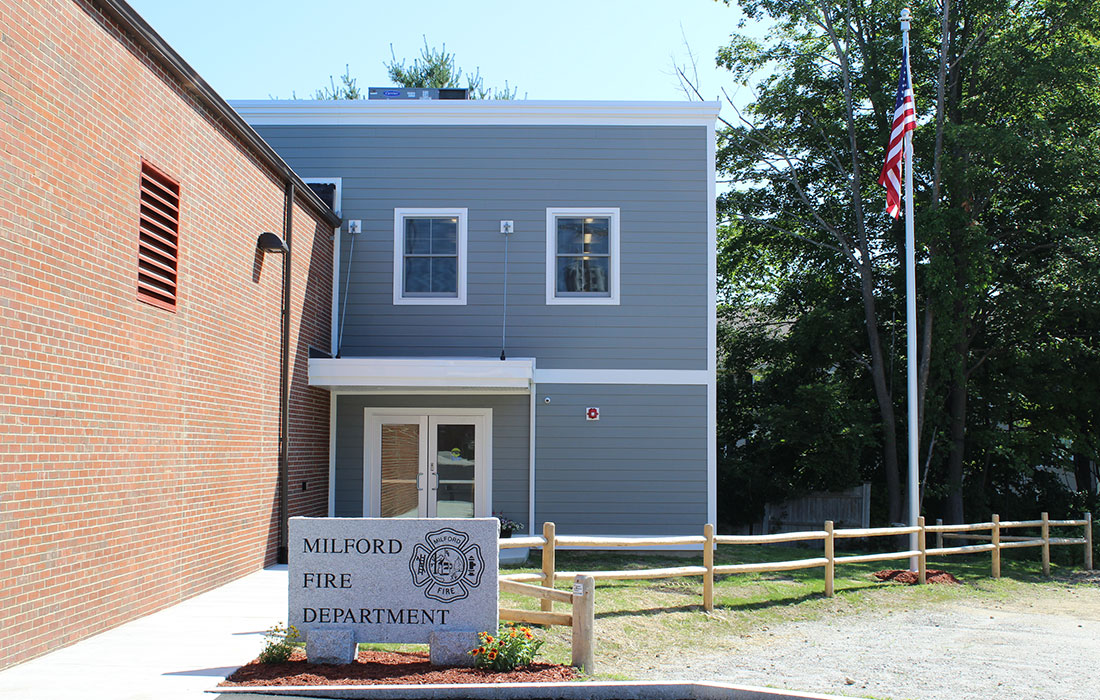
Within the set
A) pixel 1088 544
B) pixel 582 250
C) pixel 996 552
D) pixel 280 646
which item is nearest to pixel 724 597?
A: pixel 280 646

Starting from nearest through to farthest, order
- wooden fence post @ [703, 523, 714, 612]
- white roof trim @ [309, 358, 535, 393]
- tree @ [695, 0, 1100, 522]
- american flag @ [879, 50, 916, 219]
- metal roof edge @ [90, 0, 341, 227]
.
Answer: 1. metal roof edge @ [90, 0, 341, 227]
2. wooden fence post @ [703, 523, 714, 612]
3. white roof trim @ [309, 358, 535, 393]
4. american flag @ [879, 50, 916, 219]
5. tree @ [695, 0, 1100, 522]

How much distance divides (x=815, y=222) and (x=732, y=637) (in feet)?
46.4

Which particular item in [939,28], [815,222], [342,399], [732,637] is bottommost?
[732,637]

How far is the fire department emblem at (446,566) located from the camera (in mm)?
7176

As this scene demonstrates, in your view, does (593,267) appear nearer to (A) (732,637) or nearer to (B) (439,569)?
(A) (732,637)

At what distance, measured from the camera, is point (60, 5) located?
290 inches

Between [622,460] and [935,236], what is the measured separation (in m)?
7.87

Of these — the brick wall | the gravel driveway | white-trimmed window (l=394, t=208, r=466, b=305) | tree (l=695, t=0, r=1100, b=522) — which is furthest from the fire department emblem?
tree (l=695, t=0, r=1100, b=522)

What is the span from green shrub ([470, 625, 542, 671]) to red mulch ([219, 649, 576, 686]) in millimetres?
52

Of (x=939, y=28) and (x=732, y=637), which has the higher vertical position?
(x=939, y=28)

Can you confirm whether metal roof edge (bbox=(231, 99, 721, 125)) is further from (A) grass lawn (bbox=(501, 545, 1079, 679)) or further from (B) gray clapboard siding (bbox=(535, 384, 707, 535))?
(A) grass lawn (bbox=(501, 545, 1079, 679))

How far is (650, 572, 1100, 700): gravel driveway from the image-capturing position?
7.60 meters

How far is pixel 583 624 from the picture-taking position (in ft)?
24.3

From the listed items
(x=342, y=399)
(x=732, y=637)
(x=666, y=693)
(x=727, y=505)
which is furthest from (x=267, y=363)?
(x=727, y=505)
